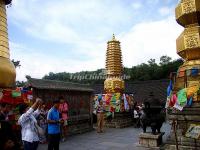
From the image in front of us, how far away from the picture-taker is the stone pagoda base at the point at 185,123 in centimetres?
846

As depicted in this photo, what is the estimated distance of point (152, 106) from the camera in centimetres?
1023

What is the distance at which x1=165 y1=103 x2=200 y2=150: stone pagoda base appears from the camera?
27.8 ft

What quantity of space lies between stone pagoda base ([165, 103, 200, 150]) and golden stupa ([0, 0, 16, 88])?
588 centimetres

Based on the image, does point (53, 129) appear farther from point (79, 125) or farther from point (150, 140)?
point (79, 125)

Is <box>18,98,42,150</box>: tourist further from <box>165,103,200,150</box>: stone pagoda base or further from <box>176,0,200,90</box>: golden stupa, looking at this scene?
<box>176,0,200,90</box>: golden stupa

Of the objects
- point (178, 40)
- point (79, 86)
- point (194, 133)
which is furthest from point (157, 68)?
point (194, 133)

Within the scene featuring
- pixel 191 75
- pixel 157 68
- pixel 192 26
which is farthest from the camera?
pixel 157 68

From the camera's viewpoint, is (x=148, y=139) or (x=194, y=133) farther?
(x=148, y=139)

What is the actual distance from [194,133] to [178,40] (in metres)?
4.82

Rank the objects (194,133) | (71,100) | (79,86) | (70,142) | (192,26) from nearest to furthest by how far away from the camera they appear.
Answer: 1. (194,133)
2. (192,26)
3. (70,142)
4. (71,100)
5. (79,86)

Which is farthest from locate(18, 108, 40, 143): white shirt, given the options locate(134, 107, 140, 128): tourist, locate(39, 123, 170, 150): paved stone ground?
locate(134, 107, 140, 128): tourist

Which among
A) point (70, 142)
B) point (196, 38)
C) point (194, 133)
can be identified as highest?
point (196, 38)

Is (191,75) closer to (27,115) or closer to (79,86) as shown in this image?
(27,115)

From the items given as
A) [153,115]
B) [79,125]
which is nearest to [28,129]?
[153,115]
